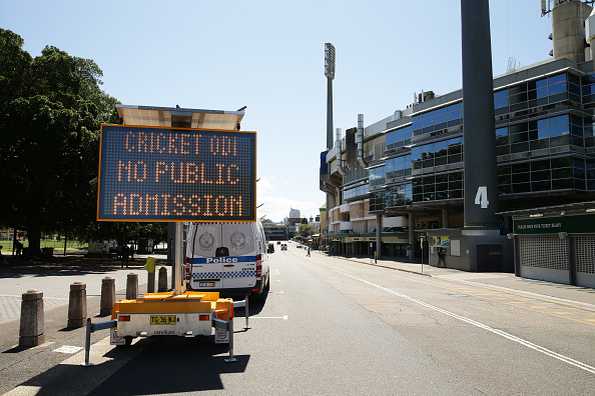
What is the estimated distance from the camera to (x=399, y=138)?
182ft

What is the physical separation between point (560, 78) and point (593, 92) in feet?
10.8

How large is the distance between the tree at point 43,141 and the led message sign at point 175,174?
25713mm

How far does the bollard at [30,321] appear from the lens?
7762mm

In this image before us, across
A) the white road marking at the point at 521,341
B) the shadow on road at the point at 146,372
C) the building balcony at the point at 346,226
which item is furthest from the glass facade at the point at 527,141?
the shadow on road at the point at 146,372

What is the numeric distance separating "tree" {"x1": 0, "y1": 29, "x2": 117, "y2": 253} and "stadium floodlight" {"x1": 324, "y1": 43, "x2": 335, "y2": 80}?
391 feet

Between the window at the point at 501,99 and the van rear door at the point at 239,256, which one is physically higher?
the window at the point at 501,99

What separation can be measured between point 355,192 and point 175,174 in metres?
73.1

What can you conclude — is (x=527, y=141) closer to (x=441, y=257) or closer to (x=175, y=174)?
(x=441, y=257)

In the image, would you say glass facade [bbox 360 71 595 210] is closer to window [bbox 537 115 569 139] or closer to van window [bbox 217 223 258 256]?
window [bbox 537 115 569 139]

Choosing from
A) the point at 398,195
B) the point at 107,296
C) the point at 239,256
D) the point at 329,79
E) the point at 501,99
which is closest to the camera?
the point at 107,296

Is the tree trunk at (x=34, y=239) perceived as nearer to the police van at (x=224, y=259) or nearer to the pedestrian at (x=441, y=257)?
the police van at (x=224, y=259)

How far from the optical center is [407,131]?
178 ft

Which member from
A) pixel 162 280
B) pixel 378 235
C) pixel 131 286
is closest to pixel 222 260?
pixel 131 286

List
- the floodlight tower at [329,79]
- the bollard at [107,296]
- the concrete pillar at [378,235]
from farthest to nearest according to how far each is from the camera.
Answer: the floodlight tower at [329,79] → the concrete pillar at [378,235] → the bollard at [107,296]
